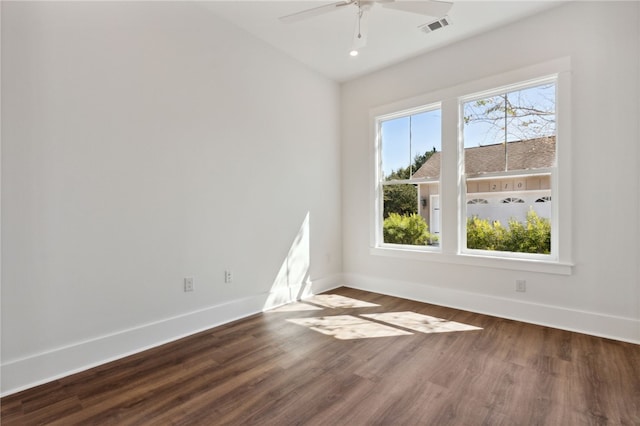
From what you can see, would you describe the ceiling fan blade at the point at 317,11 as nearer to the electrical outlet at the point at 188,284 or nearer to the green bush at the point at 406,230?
the electrical outlet at the point at 188,284

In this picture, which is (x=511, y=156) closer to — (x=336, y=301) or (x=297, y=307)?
(x=336, y=301)

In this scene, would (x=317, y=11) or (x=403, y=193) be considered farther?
(x=403, y=193)

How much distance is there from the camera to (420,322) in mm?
3119

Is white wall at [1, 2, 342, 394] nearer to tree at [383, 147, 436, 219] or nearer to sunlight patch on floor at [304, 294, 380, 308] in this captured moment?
sunlight patch on floor at [304, 294, 380, 308]

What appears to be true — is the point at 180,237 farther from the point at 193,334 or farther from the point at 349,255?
the point at 349,255

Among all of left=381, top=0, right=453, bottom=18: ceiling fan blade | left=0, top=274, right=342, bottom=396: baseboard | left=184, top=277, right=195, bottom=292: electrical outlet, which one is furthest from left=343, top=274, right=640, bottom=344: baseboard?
left=381, top=0, right=453, bottom=18: ceiling fan blade

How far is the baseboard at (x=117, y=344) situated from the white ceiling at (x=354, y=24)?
2889mm

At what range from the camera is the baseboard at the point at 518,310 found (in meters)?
2.64

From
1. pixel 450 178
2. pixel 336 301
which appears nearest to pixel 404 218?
pixel 450 178

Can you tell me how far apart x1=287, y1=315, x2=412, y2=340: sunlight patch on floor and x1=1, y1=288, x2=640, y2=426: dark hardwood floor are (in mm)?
22

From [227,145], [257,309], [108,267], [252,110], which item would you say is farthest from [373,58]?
[108,267]

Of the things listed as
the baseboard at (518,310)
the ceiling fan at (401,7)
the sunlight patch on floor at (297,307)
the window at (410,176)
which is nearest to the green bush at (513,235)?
the window at (410,176)

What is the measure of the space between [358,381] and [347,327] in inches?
37.0

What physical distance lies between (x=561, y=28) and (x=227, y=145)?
340 cm
